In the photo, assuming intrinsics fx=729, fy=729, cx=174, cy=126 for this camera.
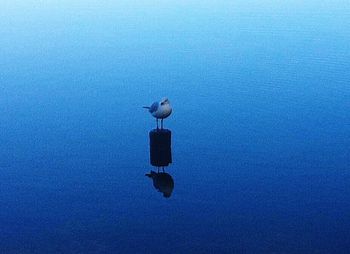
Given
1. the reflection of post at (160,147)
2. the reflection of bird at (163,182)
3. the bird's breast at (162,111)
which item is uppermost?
the bird's breast at (162,111)

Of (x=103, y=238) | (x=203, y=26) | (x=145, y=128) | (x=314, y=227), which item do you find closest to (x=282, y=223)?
(x=314, y=227)

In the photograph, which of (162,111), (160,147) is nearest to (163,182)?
(160,147)

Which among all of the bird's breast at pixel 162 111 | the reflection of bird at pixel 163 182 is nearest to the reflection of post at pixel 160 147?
the reflection of bird at pixel 163 182

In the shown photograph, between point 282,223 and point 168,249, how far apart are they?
1506 mm

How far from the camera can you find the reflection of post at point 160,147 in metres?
10.0

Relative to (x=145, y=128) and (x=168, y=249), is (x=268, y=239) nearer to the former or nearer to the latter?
(x=168, y=249)

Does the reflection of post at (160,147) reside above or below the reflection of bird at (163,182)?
above

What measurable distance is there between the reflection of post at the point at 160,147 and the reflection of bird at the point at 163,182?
15 cm

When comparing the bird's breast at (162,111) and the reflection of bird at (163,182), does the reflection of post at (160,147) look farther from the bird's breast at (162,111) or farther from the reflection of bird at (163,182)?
the bird's breast at (162,111)

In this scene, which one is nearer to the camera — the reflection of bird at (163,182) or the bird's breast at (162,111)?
the reflection of bird at (163,182)

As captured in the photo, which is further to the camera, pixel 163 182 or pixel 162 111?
pixel 162 111

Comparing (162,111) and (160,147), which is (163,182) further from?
(162,111)

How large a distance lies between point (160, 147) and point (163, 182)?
50 cm

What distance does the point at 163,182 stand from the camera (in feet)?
33.6
